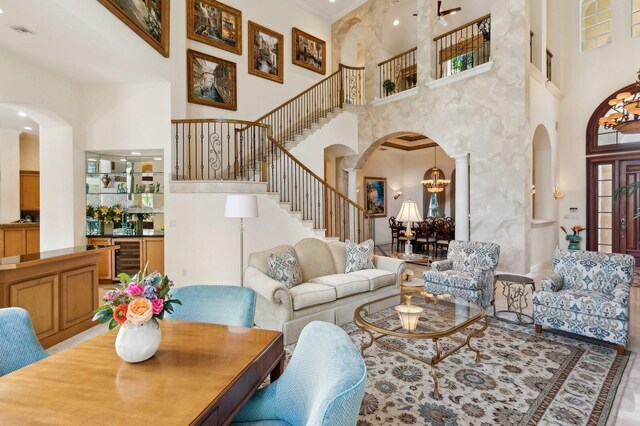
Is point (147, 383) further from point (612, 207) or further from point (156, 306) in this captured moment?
point (612, 207)

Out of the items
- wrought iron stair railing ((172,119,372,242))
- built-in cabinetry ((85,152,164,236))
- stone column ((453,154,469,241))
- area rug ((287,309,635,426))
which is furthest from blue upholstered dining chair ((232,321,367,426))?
stone column ((453,154,469,241))

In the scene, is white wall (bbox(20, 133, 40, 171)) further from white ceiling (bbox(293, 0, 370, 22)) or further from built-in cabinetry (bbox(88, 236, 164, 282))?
white ceiling (bbox(293, 0, 370, 22))

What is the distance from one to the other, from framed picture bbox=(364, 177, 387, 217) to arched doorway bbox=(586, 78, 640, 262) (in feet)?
19.6

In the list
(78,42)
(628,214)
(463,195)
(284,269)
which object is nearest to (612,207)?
(628,214)

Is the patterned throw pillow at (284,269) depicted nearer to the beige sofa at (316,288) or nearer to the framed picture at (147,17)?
the beige sofa at (316,288)

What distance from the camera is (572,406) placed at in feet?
7.77

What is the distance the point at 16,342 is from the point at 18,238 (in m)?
7.21

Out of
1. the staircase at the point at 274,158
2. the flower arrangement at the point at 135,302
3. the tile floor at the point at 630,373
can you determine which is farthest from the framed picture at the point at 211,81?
the flower arrangement at the point at 135,302

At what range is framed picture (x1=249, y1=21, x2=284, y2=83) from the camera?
786cm

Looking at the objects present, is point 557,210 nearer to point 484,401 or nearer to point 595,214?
point 595,214

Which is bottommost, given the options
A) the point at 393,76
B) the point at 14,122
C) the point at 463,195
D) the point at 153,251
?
the point at 153,251

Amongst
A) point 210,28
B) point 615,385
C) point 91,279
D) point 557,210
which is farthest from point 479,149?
point 91,279

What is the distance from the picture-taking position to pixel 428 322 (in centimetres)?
295

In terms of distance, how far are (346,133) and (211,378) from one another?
8.01 meters
